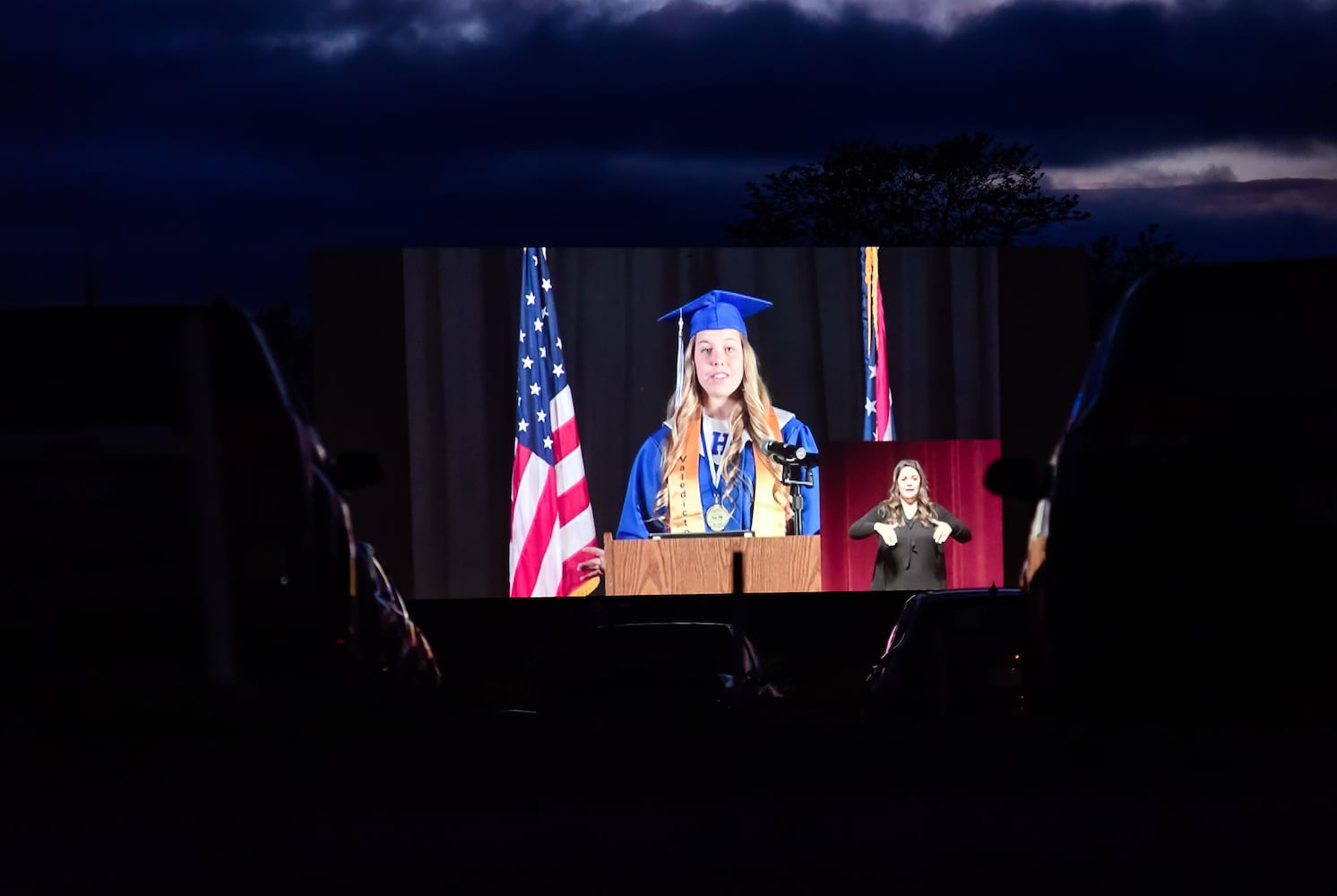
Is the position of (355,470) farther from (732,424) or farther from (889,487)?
(889,487)

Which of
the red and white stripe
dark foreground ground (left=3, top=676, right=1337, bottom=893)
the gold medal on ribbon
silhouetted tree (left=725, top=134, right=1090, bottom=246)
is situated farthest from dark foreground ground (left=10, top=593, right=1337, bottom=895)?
silhouetted tree (left=725, top=134, right=1090, bottom=246)

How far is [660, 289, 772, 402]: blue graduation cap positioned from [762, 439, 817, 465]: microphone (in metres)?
1.37

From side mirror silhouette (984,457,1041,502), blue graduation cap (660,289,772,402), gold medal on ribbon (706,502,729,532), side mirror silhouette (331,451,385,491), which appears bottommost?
gold medal on ribbon (706,502,729,532)

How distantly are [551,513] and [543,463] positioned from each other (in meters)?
0.61

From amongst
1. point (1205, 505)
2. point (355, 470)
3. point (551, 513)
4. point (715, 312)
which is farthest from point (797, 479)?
point (1205, 505)

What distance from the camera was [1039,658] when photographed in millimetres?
7574

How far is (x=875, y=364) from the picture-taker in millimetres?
21984

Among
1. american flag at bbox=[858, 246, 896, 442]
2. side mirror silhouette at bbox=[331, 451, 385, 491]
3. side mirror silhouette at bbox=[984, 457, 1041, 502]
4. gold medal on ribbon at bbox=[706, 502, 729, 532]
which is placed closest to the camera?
side mirror silhouette at bbox=[984, 457, 1041, 502]

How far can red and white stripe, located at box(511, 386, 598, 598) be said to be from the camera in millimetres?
21344

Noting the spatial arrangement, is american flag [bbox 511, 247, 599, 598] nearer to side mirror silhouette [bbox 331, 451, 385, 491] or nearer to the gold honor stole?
the gold honor stole

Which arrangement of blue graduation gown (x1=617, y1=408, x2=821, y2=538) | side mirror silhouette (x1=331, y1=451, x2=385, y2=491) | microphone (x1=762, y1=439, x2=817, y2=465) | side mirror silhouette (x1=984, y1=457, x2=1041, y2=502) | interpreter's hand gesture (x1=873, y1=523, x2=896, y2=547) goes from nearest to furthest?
side mirror silhouette (x1=984, y1=457, x2=1041, y2=502), side mirror silhouette (x1=331, y1=451, x2=385, y2=491), blue graduation gown (x1=617, y1=408, x2=821, y2=538), microphone (x1=762, y1=439, x2=817, y2=465), interpreter's hand gesture (x1=873, y1=523, x2=896, y2=547)

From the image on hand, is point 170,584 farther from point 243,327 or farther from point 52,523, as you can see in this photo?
point 243,327

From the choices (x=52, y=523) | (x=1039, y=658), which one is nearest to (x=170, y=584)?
(x=52, y=523)

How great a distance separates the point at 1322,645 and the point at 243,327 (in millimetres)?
4259
